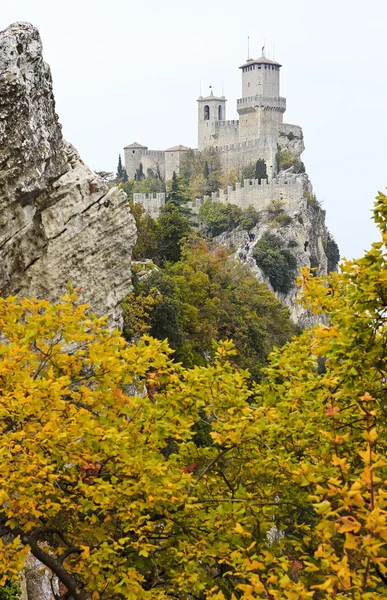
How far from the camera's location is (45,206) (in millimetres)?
16094

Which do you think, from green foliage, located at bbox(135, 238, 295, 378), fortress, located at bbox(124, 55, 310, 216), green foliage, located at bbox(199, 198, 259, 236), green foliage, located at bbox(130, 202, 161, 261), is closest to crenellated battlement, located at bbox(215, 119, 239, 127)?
fortress, located at bbox(124, 55, 310, 216)

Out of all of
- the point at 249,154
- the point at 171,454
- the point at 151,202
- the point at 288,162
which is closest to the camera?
the point at 171,454

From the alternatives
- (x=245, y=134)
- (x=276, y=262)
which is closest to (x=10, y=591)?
(x=276, y=262)

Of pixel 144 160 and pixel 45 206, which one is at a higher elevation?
pixel 144 160

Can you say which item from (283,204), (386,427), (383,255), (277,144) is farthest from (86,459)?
(277,144)

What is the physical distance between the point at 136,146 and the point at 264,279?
40506mm

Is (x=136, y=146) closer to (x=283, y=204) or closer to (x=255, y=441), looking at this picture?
(x=283, y=204)

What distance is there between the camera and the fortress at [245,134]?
84062mm

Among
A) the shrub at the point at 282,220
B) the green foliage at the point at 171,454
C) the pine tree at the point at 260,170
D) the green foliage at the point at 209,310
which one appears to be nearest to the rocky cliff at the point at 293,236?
the shrub at the point at 282,220

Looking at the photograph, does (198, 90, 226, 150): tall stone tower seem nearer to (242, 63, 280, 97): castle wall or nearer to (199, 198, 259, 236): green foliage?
(242, 63, 280, 97): castle wall

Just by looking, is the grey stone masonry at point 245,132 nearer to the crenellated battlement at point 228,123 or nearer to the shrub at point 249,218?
the crenellated battlement at point 228,123

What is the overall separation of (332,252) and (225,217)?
1321cm

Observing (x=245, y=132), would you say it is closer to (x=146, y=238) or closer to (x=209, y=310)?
(x=146, y=238)

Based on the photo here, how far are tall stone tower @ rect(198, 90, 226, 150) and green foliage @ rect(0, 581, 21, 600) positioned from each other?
81156 mm
